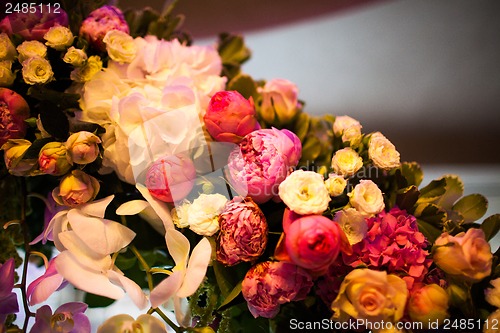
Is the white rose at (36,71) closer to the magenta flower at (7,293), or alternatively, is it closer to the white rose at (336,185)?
the magenta flower at (7,293)

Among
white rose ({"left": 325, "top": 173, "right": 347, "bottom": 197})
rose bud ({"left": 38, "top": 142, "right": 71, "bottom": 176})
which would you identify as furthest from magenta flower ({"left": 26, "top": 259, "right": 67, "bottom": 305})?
white rose ({"left": 325, "top": 173, "right": 347, "bottom": 197})

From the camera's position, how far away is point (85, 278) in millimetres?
547

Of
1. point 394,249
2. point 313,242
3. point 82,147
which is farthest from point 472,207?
point 82,147

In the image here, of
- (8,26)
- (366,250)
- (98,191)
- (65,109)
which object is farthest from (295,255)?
(8,26)

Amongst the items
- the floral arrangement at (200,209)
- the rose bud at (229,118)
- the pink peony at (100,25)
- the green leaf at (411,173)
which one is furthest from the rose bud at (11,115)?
the green leaf at (411,173)

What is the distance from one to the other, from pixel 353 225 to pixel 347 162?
3.3 inches

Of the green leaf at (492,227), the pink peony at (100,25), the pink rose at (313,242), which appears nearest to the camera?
the pink rose at (313,242)

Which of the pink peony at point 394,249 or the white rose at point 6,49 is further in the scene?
the white rose at point 6,49

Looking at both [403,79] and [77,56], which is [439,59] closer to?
[403,79]

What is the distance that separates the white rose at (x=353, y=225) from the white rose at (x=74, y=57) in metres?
0.39

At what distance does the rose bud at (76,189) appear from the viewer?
1.94 feet

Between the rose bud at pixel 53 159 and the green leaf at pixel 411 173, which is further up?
the green leaf at pixel 411 173

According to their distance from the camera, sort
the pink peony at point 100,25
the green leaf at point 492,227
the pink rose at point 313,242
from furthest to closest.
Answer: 1. the pink peony at point 100,25
2. the green leaf at point 492,227
3. the pink rose at point 313,242

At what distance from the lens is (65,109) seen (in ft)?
2.21
